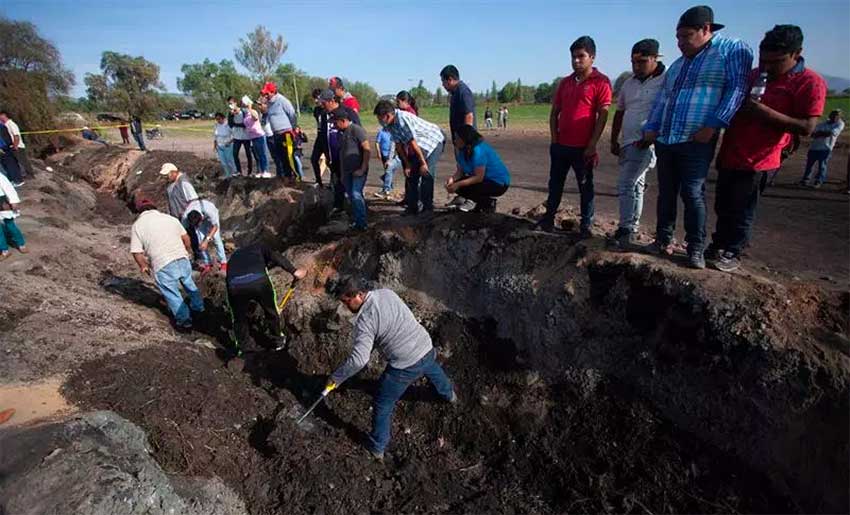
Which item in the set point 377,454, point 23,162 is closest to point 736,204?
point 377,454

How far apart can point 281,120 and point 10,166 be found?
7936mm

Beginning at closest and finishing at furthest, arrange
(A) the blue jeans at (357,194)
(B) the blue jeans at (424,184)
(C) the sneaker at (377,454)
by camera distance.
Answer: (C) the sneaker at (377,454) → (B) the blue jeans at (424,184) → (A) the blue jeans at (357,194)

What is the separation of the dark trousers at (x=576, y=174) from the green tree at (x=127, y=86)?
105 ft

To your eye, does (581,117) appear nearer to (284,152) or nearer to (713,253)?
(713,253)

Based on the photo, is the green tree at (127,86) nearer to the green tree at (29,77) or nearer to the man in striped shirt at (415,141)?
the green tree at (29,77)

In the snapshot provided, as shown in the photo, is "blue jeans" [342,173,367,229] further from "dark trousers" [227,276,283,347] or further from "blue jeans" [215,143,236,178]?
"blue jeans" [215,143,236,178]

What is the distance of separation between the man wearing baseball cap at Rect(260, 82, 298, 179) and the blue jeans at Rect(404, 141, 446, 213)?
318cm

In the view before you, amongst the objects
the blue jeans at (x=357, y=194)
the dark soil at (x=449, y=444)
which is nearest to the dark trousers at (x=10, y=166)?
the dark soil at (x=449, y=444)

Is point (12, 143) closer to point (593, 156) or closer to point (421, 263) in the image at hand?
point (421, 263)

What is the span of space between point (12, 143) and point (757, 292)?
1464 centimetres

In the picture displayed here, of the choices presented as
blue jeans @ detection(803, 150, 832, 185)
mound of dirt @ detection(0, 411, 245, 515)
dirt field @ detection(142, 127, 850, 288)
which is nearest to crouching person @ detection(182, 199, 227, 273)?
dirt field @ detection(142, 127, 850, 288)

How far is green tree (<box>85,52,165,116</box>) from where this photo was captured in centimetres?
2840

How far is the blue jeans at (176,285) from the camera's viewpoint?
5.33 metres

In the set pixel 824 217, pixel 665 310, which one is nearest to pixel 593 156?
pixel 665 310
